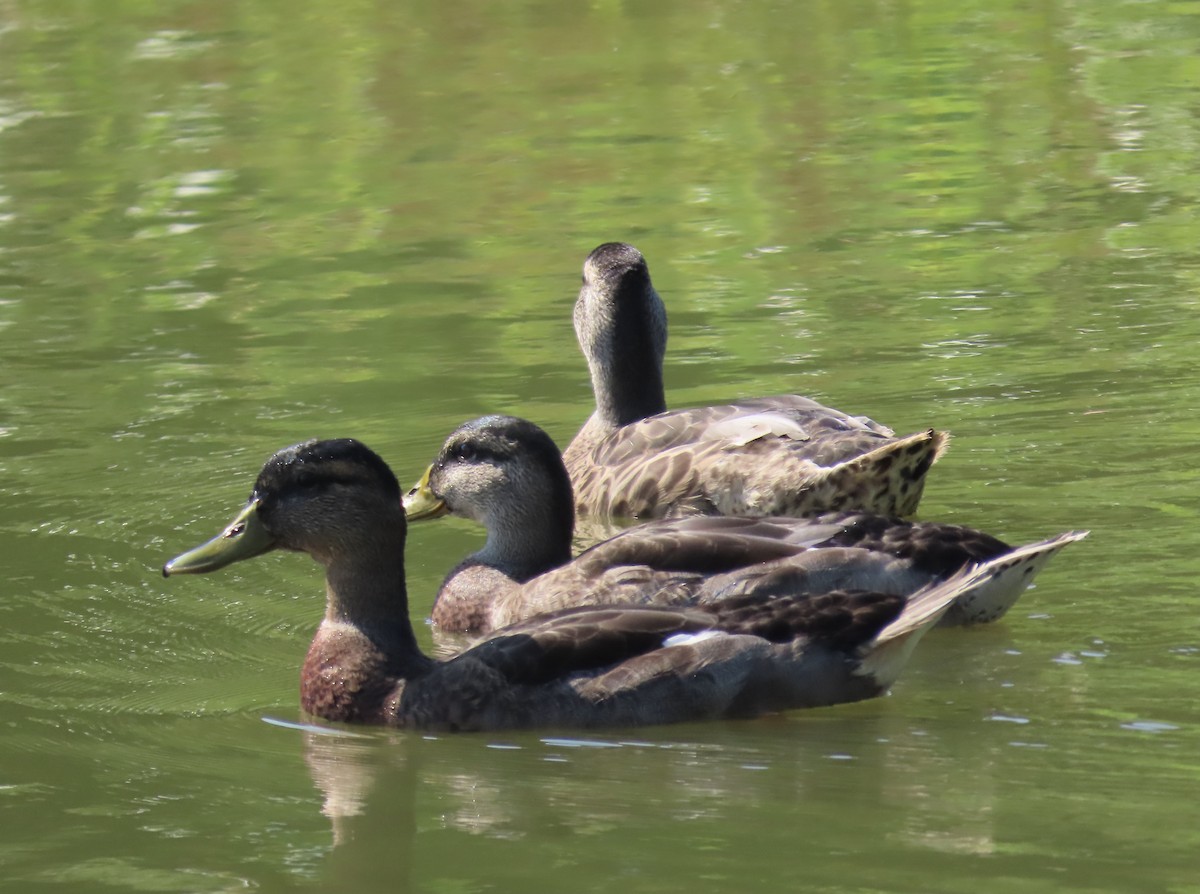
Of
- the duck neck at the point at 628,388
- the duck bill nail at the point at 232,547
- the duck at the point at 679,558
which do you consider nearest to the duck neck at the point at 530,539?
the duck at the point at 679,558

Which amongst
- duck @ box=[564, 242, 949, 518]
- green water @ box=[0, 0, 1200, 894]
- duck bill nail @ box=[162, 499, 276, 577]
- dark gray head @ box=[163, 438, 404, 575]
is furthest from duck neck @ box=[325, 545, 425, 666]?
duck @ box=[564, 242, 949, 518]

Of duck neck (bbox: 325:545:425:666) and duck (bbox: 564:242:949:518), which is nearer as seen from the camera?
duck neck (bbox: 325:545:425:666)

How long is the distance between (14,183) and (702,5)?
31.9 ft

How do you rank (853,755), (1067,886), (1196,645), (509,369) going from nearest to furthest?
(1067,886) → (853,755) → (1196,645) → (509,369)

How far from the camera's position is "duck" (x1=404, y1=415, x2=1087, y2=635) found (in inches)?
348

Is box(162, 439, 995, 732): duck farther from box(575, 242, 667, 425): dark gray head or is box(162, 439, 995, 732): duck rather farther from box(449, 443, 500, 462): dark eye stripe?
box(575, 242, 667, 425): dark gray head

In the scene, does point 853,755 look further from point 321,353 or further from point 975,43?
point 975,43

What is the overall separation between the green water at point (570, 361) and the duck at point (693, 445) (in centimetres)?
Result: 55

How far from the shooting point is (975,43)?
79.5 feet

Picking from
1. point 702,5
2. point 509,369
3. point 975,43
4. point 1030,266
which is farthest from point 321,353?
point 702,5

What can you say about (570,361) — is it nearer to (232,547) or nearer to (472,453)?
(472,453)

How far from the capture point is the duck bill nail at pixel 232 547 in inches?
353

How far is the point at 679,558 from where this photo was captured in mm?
9000

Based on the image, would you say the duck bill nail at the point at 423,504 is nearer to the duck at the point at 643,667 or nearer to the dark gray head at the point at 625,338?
the duck at the point at 643,667
